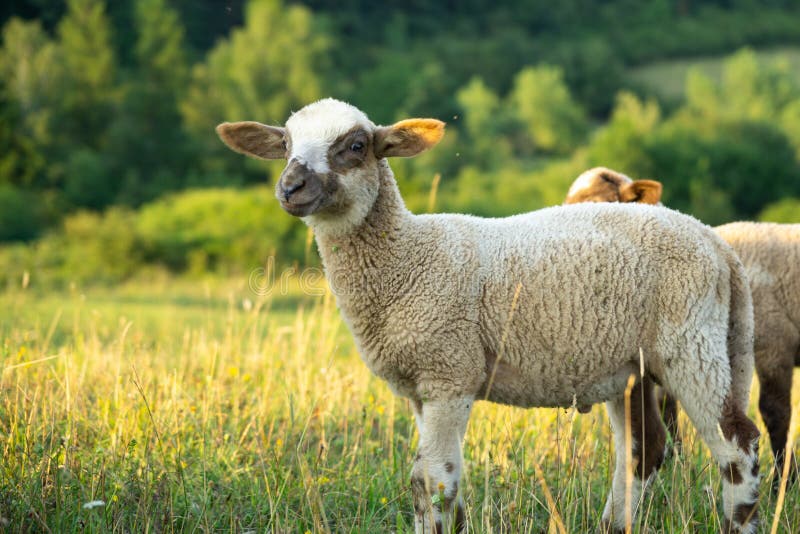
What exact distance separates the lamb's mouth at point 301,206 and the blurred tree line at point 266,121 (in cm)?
2618

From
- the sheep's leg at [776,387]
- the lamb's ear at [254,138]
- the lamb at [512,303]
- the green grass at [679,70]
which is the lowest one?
the sheep's leg at [776,387]

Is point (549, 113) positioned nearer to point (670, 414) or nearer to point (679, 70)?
point (679, 70)

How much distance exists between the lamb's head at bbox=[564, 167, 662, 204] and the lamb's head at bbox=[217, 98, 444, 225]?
2028 millimetres

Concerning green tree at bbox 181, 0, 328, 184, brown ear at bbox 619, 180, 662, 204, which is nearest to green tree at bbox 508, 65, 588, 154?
green tree at bbox 181, 0, 328, 184

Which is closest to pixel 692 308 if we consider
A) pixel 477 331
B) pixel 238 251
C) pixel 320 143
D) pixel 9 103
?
pixel 477 331

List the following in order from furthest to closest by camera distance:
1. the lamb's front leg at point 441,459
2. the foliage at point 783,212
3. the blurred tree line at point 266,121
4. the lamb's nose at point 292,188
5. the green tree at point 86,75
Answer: the green tree at point 86,75, the foliage at point 783,212, the blurred tree line at point 266,121, the lamb's front leg at point 441,459, the lamb's nose at point 292,188

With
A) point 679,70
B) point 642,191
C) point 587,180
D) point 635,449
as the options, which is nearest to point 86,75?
point 679,70

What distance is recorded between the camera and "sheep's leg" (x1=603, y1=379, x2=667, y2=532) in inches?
187

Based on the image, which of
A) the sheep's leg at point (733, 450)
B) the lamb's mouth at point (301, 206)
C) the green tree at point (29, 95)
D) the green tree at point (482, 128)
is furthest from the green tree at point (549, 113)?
the lamb's mouth at point (301, 206)

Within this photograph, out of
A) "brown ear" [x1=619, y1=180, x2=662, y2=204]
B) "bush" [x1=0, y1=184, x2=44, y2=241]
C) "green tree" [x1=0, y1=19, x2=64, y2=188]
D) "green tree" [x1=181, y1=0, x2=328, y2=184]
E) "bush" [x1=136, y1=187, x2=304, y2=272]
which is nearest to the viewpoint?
"brown ear" [x1=619, y1=180, x2=662, y2=204]

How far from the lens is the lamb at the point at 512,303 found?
419cm

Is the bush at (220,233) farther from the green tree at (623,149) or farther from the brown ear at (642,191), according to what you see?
the brown ear at (642,191)

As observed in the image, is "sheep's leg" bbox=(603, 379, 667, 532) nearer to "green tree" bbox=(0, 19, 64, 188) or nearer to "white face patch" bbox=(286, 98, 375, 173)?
"white face patch" bbox=(286, 98, 375, 173)

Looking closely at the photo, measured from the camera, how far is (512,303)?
14.2 ft
